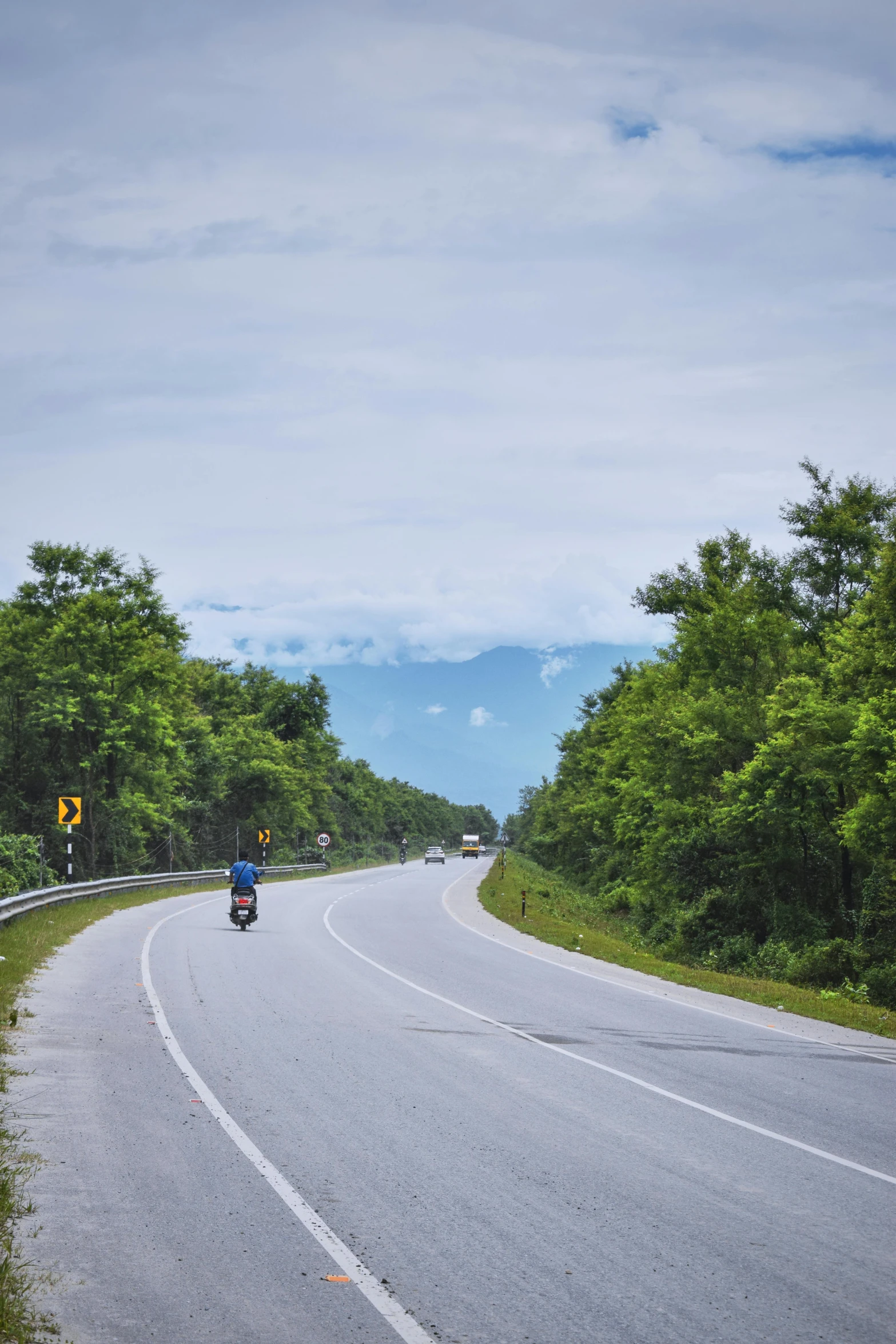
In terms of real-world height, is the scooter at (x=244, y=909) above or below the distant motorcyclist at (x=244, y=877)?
below

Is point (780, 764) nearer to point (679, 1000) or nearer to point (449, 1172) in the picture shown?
point (679, 1000)

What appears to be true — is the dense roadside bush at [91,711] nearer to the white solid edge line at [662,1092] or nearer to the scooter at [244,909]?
the scooter at [244,909]

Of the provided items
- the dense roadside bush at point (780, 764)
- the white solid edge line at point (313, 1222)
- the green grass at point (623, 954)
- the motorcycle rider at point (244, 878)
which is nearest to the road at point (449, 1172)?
the white solid edge line at point (313, 1222)

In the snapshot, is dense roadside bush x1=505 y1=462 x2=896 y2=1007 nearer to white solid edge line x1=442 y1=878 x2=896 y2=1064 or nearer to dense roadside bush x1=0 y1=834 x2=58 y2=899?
white solid edge line x1=442 y1=878 x2=896 y2=1064

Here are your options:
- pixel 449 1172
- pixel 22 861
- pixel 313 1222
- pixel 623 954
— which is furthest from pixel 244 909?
pixel 313 1222

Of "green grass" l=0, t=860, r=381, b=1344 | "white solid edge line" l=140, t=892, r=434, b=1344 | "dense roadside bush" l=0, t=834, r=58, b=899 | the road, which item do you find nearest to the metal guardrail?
"green grass" l=0, t=860, r=381, b=1344

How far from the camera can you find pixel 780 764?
103 feet

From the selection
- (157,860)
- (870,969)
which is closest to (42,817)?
(157,860)

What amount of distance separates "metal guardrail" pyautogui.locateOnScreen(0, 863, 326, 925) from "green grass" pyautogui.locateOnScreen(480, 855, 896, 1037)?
1221 centimetres

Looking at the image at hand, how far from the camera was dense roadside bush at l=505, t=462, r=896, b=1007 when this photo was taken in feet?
→ 86.4

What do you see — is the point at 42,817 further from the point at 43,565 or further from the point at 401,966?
the point at 401,966

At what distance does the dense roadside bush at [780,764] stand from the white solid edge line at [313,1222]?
1861cm

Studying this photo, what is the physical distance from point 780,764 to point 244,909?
51.9ft

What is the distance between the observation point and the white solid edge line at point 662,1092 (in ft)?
25.7
